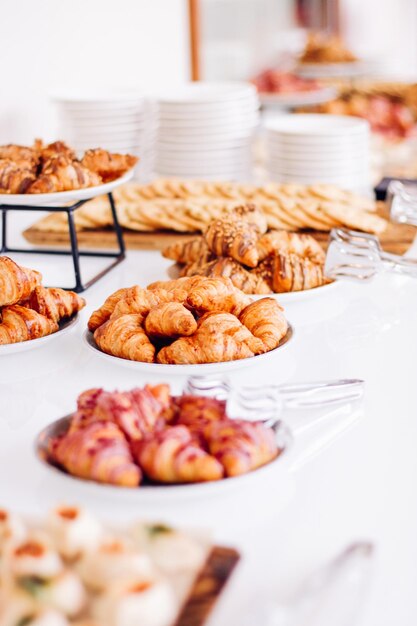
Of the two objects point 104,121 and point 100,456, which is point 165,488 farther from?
point 104,121

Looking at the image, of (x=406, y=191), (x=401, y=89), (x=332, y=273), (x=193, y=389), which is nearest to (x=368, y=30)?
(x=401, y=89)

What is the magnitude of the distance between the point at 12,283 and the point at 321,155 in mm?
1232

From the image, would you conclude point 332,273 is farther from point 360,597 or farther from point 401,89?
point 401,89

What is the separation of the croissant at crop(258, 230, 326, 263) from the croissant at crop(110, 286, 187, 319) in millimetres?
297

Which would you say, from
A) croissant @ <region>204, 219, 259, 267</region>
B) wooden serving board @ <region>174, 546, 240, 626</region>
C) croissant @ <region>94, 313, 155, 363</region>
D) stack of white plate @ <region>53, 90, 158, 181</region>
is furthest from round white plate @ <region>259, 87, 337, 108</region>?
wooden serving board @ <region>174, 546, 240, 626</region>

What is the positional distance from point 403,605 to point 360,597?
0.06 meters

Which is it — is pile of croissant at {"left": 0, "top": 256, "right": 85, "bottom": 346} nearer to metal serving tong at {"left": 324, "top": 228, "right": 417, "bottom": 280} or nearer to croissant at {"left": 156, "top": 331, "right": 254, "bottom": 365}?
croissant at {"left": 156, "top": 331, "right": 254, "bottom": 365}

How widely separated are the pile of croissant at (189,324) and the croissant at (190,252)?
0.79ft

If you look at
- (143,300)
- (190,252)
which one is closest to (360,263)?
(190,252)

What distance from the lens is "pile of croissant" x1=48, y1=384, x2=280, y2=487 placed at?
781 mm

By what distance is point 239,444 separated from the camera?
2.63 ft

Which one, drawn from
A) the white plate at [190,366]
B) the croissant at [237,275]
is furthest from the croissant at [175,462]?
the croissant at [237,275]

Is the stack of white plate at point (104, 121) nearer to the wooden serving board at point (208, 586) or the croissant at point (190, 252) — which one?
the croissant at point (190, 252)

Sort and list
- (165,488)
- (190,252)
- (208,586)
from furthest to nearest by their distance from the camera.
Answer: (190,252) → (165,488) → (208,586)
